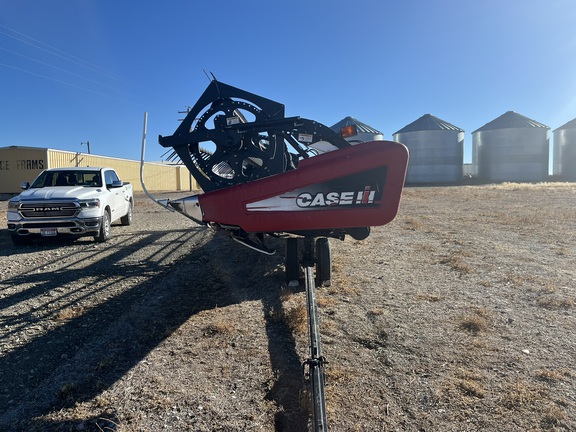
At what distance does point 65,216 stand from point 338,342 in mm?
7194

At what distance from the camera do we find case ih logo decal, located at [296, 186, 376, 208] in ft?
12.1

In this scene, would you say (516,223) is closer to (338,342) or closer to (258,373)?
(338,342)

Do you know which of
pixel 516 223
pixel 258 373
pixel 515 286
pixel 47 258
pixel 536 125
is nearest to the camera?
pixel 258 373

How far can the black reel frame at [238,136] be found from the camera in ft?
14.9

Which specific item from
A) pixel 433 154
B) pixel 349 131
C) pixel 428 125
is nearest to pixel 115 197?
pixel 349 131

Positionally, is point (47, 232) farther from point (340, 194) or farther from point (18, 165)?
point (18, 165)

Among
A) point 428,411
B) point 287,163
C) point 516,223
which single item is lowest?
point 428,411

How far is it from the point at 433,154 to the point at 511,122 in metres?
10.6

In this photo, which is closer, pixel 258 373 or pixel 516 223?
pixel 258 373

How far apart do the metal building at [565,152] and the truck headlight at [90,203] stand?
58952 mm

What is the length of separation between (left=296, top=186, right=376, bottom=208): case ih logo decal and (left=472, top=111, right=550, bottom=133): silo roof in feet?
180

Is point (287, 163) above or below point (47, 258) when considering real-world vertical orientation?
above

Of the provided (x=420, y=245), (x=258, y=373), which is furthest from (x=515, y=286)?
Result: (x=258, y=373)

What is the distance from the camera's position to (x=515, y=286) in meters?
5.57
